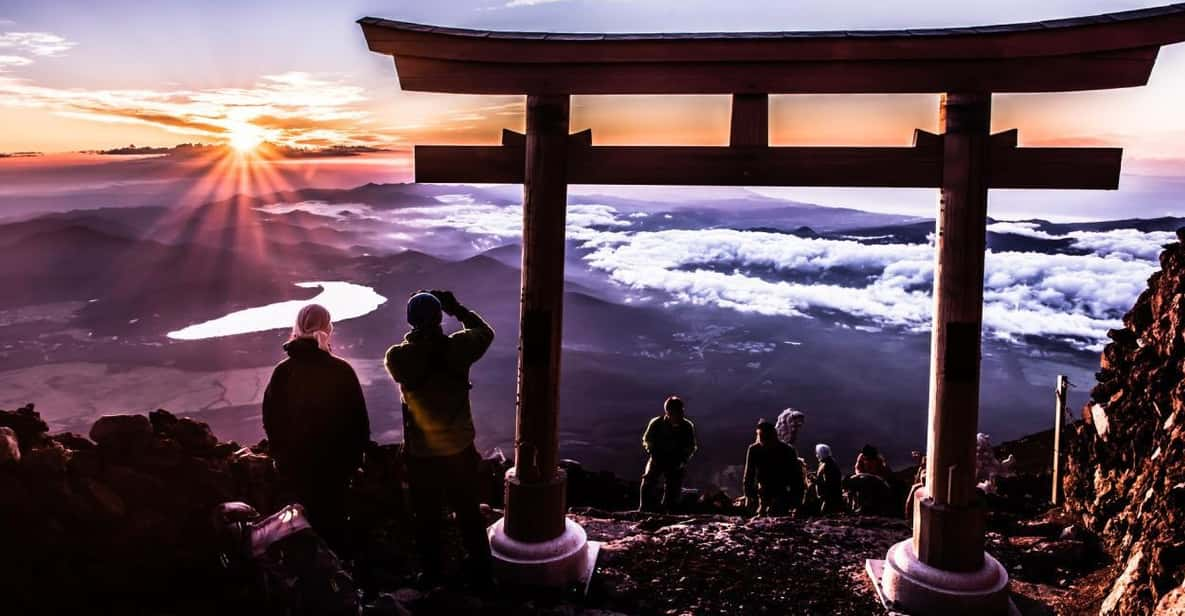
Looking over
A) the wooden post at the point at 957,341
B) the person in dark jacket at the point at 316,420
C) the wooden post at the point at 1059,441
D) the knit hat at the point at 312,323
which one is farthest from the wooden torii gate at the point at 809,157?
the wooden post at the point at 1059,441

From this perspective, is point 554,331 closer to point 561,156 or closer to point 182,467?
point 561,156

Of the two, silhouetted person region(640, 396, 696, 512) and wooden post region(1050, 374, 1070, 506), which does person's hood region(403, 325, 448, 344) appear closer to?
silhouetted person region(640, 396, 696, 512)

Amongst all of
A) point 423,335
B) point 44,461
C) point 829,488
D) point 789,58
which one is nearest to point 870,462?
point 829,488

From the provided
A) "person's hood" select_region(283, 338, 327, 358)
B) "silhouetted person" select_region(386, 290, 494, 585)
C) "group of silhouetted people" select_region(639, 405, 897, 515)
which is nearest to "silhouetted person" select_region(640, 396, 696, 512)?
"group of silhouetted people" select_region(639, 405, 897, 515)

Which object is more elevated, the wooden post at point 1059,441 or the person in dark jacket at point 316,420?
the person in dark jacket at point 316,420

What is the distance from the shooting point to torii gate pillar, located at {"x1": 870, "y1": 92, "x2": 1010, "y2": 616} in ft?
18.1

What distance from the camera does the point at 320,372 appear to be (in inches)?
190

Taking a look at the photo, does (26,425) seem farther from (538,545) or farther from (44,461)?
(538,545)

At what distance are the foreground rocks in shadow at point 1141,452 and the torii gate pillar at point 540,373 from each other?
12.9 feet

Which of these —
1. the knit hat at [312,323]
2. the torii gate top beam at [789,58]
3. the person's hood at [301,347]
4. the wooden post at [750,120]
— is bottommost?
the person's hood at [301,347]

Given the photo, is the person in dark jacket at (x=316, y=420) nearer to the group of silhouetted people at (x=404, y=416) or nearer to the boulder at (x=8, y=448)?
the group of silhouetted people at (x=404, y=416)

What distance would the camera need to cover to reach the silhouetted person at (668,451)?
27.9 feet

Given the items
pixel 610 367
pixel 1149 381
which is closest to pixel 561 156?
pixel 1149 381

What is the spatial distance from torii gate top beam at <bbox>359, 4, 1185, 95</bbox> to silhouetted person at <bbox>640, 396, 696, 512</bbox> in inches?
144
